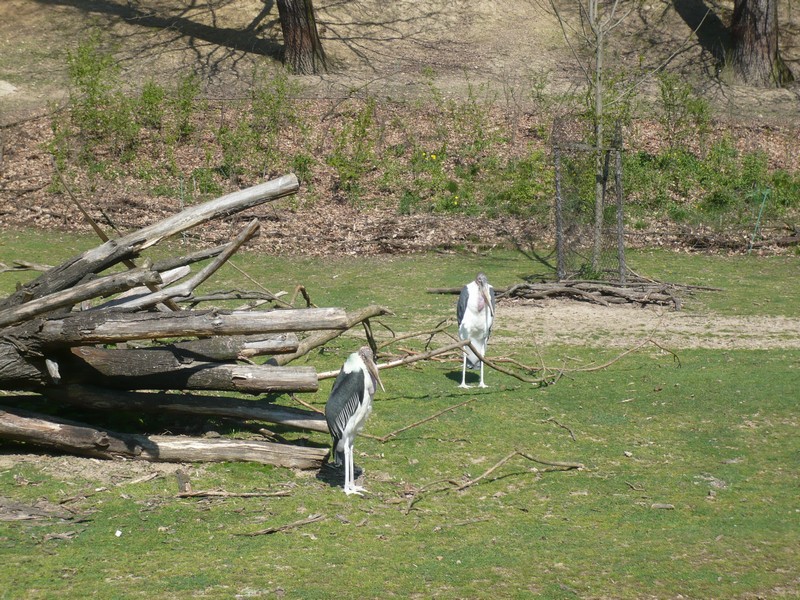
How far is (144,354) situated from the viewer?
814 centimetres

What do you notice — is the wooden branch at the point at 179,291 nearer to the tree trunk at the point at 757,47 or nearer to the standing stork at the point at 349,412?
the standing stork at the point at 349,412

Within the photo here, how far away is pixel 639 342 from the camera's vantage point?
1320 cm

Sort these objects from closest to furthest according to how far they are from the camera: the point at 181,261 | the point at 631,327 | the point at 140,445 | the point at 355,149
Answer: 1. the point at 140,445
2. the point at 181,261
3. the point at 631,327
4. the point at 355,149

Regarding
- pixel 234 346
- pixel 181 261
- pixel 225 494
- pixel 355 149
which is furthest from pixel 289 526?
pixel 355 149

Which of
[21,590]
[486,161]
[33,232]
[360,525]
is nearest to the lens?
[21,590]

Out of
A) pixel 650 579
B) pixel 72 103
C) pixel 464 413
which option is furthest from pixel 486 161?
pixel 650 579

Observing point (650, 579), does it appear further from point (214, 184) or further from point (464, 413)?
point (214, 184)

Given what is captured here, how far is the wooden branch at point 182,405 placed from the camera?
8219mm

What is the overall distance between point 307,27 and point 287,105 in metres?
3.05

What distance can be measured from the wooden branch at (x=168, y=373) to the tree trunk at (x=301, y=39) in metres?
19.3

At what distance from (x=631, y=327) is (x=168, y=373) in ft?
25.4

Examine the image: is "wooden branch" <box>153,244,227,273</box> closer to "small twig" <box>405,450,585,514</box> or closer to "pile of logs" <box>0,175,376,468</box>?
"pile of logs" <box>0,175,376,468</box>

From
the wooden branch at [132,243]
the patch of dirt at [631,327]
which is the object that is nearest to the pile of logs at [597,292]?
the patch of dirt at [631,327]

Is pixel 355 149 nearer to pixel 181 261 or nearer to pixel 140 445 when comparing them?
pixel 181 261
